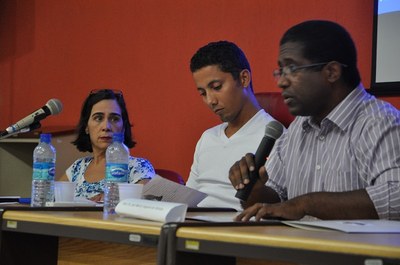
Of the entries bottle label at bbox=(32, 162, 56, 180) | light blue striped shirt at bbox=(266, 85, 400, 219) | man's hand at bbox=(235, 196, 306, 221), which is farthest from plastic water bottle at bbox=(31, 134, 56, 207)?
man's hand at bbox=(235, 196, 306, 221)

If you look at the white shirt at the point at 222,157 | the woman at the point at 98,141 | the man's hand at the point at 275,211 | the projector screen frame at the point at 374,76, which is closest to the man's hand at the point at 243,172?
the man's hand at the point at 275,211

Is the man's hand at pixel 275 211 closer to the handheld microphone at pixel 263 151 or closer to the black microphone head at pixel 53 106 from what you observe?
the handheld microphone at pixel 263 151

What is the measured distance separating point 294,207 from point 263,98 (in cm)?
132

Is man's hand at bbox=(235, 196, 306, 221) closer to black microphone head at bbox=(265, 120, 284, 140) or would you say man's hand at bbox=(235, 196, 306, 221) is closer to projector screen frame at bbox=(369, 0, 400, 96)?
black microphone head at bbox=(265, 120, 284, 140)

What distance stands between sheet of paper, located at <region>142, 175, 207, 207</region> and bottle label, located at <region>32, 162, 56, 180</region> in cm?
34

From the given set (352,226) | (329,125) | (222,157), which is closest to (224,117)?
(222,157)

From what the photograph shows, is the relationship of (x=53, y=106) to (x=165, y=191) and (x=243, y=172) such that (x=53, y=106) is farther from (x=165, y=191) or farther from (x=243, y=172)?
(x=243, y=172)

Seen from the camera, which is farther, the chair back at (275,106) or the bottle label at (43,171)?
the chair back at (275,106)

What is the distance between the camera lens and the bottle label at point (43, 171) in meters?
2.09

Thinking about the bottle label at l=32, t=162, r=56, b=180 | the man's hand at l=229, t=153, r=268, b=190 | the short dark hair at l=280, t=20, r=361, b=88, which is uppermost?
the short dark hair at l=280, t=20, r=361, b=88

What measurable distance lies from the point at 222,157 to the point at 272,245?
1.59 metres

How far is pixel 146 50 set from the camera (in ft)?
12.8

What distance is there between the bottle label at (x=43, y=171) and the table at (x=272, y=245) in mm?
891

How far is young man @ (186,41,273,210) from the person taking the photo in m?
2.65
